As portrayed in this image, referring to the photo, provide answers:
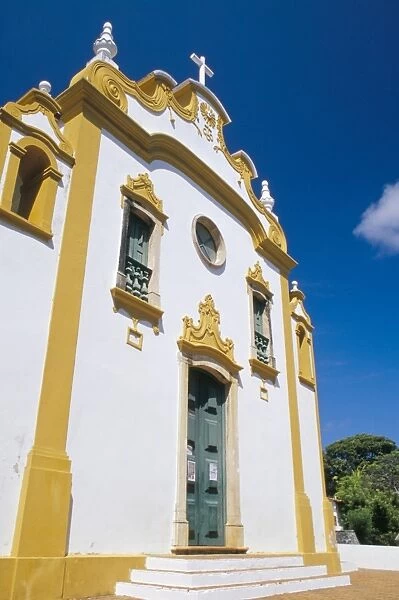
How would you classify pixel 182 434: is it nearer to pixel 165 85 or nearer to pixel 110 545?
pixel 110 545

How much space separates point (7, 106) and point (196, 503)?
21.1ft

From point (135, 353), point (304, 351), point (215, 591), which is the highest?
point (304, 351)

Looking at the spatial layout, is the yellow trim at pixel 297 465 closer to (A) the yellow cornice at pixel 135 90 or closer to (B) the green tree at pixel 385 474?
(A) the yellow cornice at pixel 135 90

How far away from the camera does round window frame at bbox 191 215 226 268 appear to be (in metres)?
9.89

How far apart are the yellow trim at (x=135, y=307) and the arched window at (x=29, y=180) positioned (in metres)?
1.68

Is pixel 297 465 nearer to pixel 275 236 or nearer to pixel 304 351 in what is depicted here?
pixel 304 351

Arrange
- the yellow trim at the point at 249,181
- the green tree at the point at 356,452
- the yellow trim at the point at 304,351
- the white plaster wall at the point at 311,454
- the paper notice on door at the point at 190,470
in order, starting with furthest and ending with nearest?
the green tree at the point at 356,452
the yellow trim at the point at 304,351
the yellow trim at the point at 249,181
the white plaster wall at the point at 311,454
the paper notice on door at the point at 190,470

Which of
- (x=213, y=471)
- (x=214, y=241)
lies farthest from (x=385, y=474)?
(x=213, y=471)

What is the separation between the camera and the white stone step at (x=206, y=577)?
568 centimetres

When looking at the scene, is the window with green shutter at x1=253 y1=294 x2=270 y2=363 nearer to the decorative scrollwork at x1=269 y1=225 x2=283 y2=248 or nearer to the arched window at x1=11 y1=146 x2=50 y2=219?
the decorative scrollwork at x1=269 y1=225 x2=283 y2=248

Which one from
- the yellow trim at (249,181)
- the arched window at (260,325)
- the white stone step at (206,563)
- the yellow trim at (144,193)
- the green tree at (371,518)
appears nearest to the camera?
the white stone step at (206,563)

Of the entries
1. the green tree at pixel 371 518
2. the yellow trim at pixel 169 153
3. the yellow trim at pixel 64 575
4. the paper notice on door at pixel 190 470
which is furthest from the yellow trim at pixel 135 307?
the green tree at pixel 371 518

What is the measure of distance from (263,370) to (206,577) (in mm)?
5267

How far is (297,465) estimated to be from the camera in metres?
10.8
